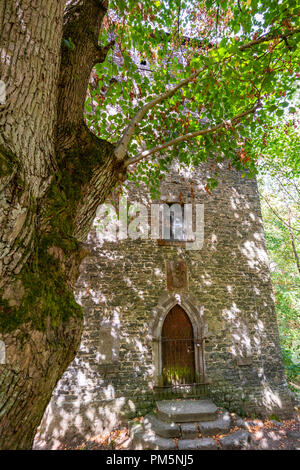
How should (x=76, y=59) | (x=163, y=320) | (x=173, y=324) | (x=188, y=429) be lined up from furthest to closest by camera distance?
(x=173, y=324) → (x=163, y=320) → (x=188, y=429) → (x=76, y=59)

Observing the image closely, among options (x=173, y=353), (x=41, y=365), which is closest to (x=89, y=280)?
(x=173, y=353)

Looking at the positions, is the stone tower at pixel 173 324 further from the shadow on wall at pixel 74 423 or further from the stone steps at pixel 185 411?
the stone steps at pixel 185 411

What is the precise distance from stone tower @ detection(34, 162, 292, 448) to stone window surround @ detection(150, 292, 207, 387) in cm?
2

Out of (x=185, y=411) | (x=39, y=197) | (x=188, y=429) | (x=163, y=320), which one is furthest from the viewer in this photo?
(x=163, y=320)

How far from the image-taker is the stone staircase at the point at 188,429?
171 inches

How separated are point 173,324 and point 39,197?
5.24 meters

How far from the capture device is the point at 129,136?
2.66 m

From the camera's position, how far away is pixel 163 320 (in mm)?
5949

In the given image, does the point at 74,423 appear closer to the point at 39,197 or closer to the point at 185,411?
the point at 185,411

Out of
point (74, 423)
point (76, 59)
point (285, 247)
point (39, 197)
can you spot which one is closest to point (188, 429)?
point (74, 423)

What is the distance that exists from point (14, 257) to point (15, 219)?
221mm

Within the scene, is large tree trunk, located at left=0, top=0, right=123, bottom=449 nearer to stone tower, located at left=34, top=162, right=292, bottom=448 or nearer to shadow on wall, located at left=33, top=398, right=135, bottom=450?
stone tower, located at left=34, top=162, right=292, bottom=448

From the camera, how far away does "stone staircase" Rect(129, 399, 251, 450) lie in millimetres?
4344
